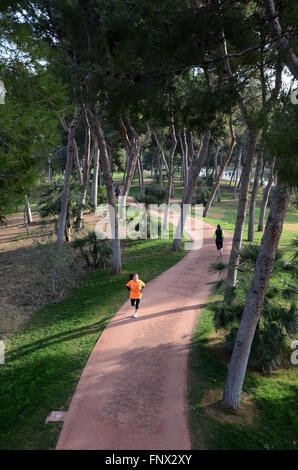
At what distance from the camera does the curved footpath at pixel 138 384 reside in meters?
5.46

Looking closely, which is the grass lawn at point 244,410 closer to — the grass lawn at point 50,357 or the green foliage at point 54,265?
the grass lawn at point 50,357

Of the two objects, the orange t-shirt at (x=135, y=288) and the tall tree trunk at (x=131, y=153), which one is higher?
the tall tree trunk at (x=131, y=153)

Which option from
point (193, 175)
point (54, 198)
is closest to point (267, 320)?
point (193, 175)

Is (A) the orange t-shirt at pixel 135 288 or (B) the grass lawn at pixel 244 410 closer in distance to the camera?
(B) the grass lawn at pixel 244 410

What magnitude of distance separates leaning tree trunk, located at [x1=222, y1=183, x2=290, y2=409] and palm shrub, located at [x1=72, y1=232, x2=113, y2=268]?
975 centimetres

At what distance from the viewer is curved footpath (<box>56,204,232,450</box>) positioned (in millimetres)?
5465

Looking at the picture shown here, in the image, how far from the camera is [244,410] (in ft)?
21.3

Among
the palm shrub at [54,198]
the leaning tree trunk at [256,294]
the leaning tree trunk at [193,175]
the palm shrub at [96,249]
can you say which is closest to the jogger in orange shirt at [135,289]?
the leaning tree trunk at [256,294]

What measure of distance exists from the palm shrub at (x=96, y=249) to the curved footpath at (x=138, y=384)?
183 inches

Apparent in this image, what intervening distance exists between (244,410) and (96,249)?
10.5 m

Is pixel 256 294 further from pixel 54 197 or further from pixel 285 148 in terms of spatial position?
pixel 54 197

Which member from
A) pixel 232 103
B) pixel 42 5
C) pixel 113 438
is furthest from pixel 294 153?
pixel 42 5

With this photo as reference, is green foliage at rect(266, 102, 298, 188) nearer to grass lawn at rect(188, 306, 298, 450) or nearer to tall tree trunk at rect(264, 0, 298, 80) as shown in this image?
tall tree trunk at rect(264, 0, 298, 80)
